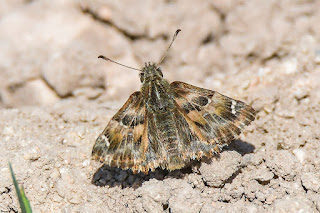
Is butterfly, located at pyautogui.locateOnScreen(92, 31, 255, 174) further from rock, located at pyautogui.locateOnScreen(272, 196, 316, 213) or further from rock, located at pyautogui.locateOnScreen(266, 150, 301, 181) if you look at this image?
rock, located at pyautogui.locateOnScreen(272, 196, 316, 213)

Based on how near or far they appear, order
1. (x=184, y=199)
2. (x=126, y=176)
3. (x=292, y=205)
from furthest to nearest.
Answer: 1. (x=126, y=176)
2. (x=184, y=199)
3. (x=292, y=205)

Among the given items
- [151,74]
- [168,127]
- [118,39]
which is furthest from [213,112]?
[118,39]

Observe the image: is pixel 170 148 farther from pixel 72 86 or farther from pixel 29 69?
pixel 29 69

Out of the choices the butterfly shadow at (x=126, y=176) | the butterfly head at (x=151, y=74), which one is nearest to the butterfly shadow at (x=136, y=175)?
the butterfly shadow at (x=126, y=176)

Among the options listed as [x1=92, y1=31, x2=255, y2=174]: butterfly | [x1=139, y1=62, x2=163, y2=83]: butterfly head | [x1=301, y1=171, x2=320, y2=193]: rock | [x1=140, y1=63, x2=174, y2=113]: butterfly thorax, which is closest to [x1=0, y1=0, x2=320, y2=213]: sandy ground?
[x1=301, y1=171, x2=320, y2=193]: rock

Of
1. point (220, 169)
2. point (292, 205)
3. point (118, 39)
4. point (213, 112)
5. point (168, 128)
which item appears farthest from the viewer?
point (118, 39)

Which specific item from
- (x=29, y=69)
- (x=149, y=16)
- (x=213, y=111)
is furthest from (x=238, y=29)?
(x=29, y=69)

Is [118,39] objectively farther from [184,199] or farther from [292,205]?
[292,205]

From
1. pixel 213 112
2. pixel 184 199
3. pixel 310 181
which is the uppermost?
pixel 213 112
